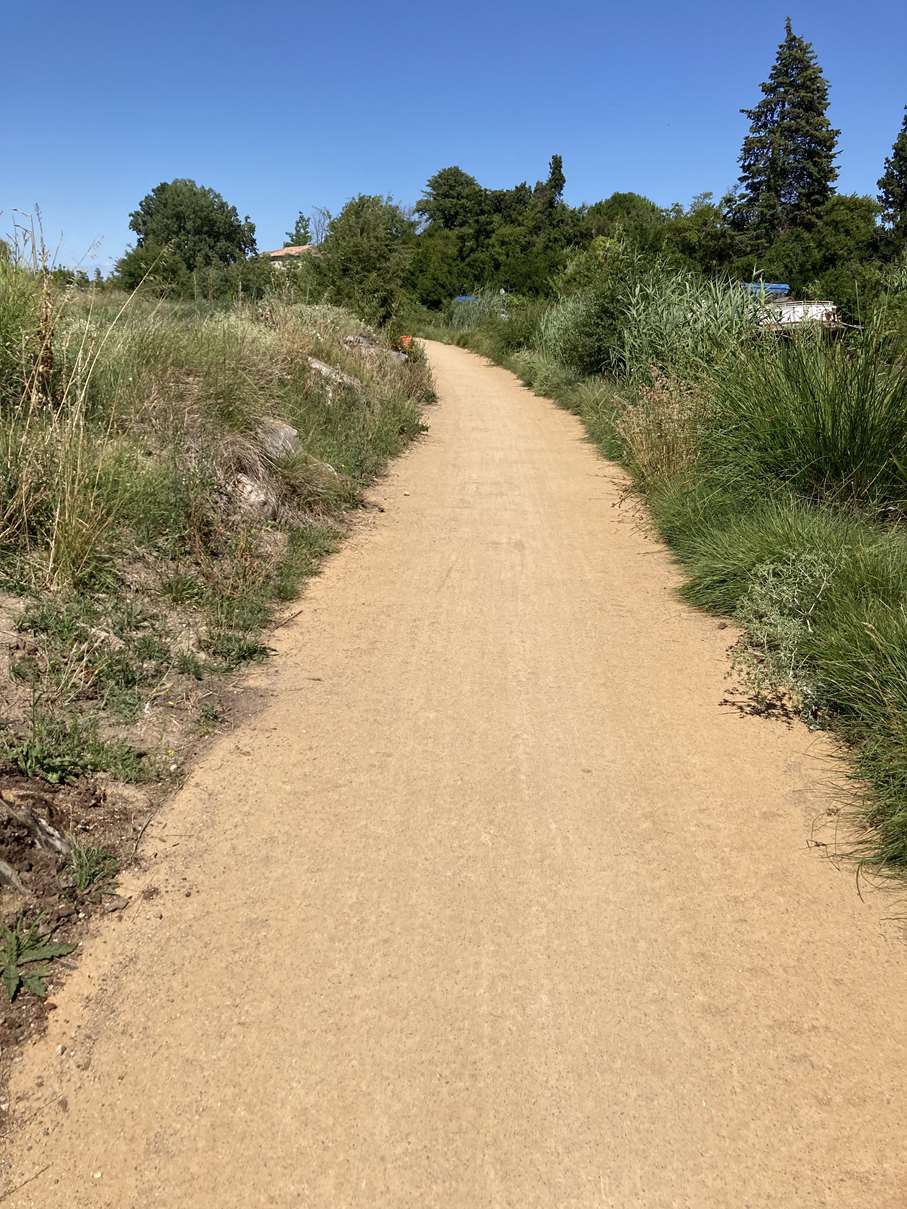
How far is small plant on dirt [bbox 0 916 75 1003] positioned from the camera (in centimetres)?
258

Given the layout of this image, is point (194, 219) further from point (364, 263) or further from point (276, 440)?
point (276, 440)

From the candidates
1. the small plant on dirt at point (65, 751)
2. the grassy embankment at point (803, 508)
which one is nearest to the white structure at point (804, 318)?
the grassy embankment at point (803, 508)

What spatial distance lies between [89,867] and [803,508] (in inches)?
210

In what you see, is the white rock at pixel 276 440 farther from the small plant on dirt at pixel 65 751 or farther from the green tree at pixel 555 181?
the green tree at pixel 555 181

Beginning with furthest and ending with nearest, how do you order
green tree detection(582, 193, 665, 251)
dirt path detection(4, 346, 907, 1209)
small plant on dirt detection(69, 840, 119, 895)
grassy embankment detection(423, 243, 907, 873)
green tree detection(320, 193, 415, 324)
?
green tree detection(582, 193, 665, 251) < green tree detection(320, 193, 415, 324) < grassy embankment detection(423, 243, 907, 873) < small plant on dirt detection(69, 840, 119, 895) < dirt path detection(4, 346, 907, 1209)

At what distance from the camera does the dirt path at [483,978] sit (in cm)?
214

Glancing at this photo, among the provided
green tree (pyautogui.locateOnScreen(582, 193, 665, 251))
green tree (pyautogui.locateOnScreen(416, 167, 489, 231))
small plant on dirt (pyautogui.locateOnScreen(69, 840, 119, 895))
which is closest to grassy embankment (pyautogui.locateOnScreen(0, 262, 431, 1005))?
small plant on dirt (pyautogui.locateOnScreen(69, 840, 119, 895))

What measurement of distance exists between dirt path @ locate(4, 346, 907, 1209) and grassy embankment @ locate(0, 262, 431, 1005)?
31cm

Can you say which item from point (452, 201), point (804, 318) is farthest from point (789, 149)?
point (804, 318)

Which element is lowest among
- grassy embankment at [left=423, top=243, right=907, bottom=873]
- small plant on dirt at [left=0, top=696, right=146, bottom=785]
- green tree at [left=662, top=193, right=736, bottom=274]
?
small plant on dirt at [left=0, top=696, right=146, bottom=785]

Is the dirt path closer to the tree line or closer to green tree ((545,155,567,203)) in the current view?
the tree line

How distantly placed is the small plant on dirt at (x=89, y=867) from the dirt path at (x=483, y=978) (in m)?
0.13

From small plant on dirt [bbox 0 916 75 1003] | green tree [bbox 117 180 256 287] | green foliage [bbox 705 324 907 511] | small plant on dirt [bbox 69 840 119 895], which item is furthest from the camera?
green tree [bbox 117 180 256 287]

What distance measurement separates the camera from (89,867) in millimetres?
3045
